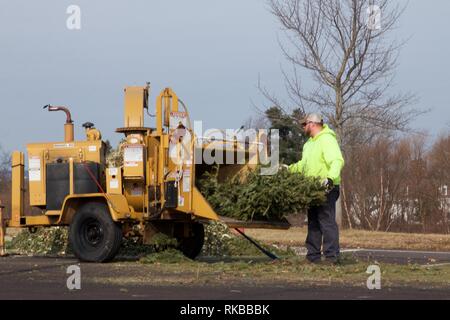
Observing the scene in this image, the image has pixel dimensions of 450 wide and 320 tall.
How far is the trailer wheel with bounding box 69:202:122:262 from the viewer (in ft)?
44.5

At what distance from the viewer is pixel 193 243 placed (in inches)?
591

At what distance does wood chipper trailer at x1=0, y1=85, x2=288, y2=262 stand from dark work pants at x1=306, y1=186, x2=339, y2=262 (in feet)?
5.09

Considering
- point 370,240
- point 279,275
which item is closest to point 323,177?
point 279,275

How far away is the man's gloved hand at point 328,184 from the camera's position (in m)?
12.2

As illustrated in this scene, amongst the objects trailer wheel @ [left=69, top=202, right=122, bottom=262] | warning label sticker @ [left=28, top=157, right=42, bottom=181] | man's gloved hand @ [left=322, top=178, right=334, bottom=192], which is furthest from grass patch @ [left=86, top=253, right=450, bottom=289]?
warning label sticker @ [left=28, top=157, right=42, bottom=181]

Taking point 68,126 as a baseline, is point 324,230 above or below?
below

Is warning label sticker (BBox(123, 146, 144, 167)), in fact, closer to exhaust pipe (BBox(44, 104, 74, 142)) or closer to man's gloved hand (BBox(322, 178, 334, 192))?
exhaust pipe (BBox(44, 104, 74, 142))

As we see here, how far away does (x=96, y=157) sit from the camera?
14.4 m

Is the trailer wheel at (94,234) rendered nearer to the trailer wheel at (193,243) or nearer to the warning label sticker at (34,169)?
the warning label sticker at (34,169)

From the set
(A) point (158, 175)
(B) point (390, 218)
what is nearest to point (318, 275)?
(A) point (158, 175)

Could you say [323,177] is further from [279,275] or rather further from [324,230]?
[279,275]

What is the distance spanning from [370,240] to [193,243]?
8.98 metres

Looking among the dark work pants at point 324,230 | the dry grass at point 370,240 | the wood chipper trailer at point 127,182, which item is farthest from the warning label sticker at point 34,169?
the dry grass at point 370,240
